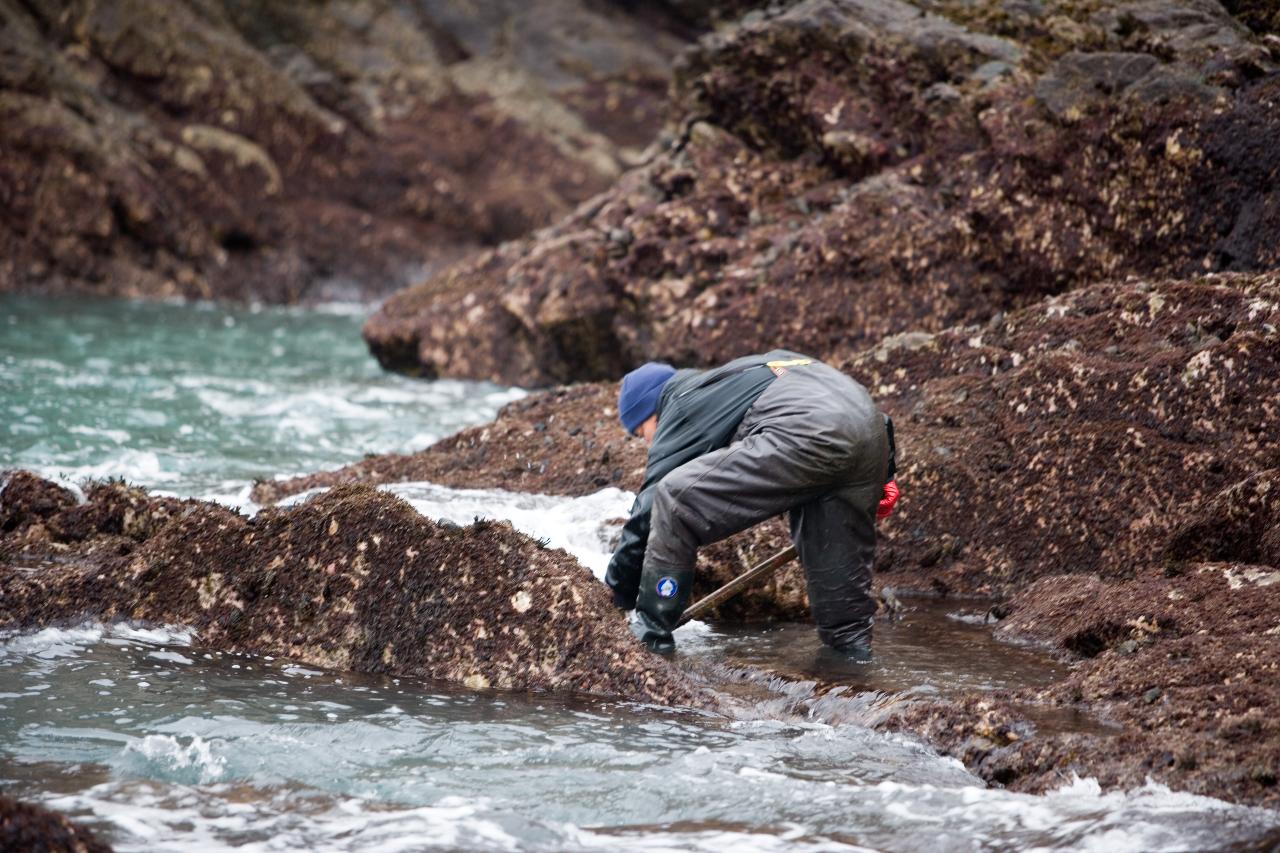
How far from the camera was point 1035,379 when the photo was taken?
22.6 feet

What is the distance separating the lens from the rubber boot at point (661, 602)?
5.46 m

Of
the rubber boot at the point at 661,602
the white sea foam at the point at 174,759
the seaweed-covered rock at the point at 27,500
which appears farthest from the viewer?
the seaweed-covered rock at the point at 27,500

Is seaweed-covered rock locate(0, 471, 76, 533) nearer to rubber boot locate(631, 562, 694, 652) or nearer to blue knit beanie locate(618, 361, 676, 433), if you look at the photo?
blue knit beanie locate(618, 361, 676, 433)

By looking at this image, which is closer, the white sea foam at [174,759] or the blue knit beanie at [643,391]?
the white sea foam at [174,759]

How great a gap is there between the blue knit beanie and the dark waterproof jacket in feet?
0.56

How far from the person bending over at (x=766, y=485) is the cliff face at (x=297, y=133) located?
16.7 m

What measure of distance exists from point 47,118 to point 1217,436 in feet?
61.3

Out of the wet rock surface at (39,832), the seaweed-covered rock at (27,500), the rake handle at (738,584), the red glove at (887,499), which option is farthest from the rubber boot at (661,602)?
the seaweed-covered rock at (27,500)

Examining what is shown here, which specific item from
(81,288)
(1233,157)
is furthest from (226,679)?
(81,288)

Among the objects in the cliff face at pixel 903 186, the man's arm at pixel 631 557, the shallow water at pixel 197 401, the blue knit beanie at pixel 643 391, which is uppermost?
the cliff face at pixel 903 186

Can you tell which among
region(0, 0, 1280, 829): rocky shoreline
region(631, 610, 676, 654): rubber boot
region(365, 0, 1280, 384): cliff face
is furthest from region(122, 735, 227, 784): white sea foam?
region(365, 0, 1280, 384): cliff face

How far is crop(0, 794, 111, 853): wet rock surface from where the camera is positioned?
11.0 ft

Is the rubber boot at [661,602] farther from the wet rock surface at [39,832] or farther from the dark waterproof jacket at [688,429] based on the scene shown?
the wet rock surface at [39,832]

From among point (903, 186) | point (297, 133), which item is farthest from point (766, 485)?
point (297, 133)
